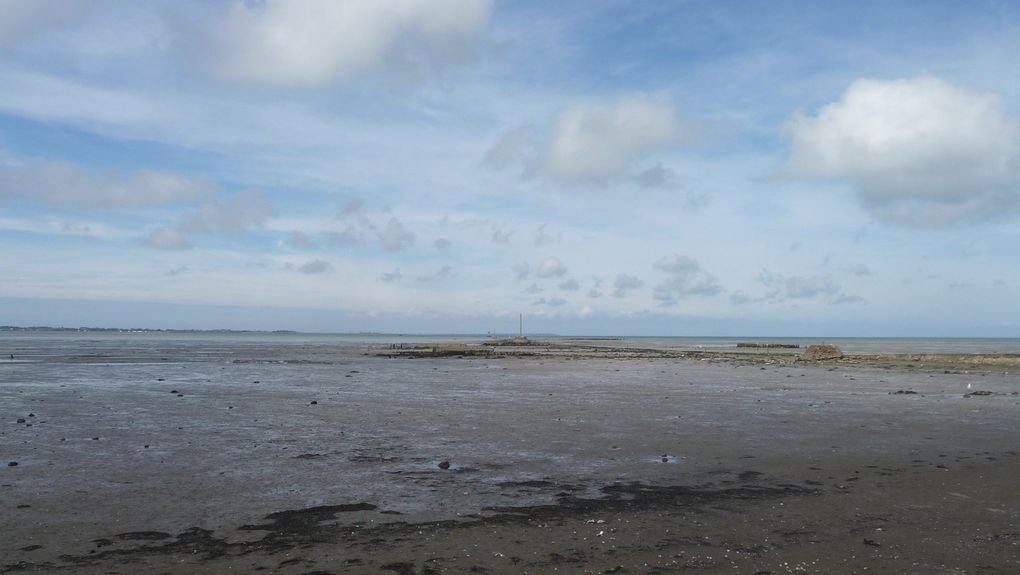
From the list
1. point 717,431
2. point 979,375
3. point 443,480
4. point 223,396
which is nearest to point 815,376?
point 979,375

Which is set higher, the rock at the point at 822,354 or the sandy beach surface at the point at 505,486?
the rock at the point at 822,354

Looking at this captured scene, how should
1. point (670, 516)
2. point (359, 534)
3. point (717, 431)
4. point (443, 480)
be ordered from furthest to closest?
point (717, 431) → point (443, 480) → point (670, 516) → point (359, 534)

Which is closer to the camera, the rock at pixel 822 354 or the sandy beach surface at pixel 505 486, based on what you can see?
the sandy beach surface at pixel 505 486

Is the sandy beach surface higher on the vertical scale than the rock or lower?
lower

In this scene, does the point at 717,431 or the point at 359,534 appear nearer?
the point at 359,534

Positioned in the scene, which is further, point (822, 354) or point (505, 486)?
point (822, 354)

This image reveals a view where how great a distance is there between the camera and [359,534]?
32.8ft

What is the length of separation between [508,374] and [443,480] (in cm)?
3454

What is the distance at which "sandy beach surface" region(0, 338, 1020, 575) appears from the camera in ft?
29.9

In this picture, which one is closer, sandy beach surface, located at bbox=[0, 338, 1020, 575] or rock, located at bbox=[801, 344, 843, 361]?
sandy beach surface, located at bbox=[0, 338, 1020, 575]

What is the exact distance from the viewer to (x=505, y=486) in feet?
Answer: 43.1

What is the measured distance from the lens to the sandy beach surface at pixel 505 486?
911 centimetres

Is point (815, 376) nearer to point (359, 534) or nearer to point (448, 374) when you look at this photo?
point (448, 374)

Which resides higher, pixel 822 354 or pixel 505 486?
pixel 822 354
